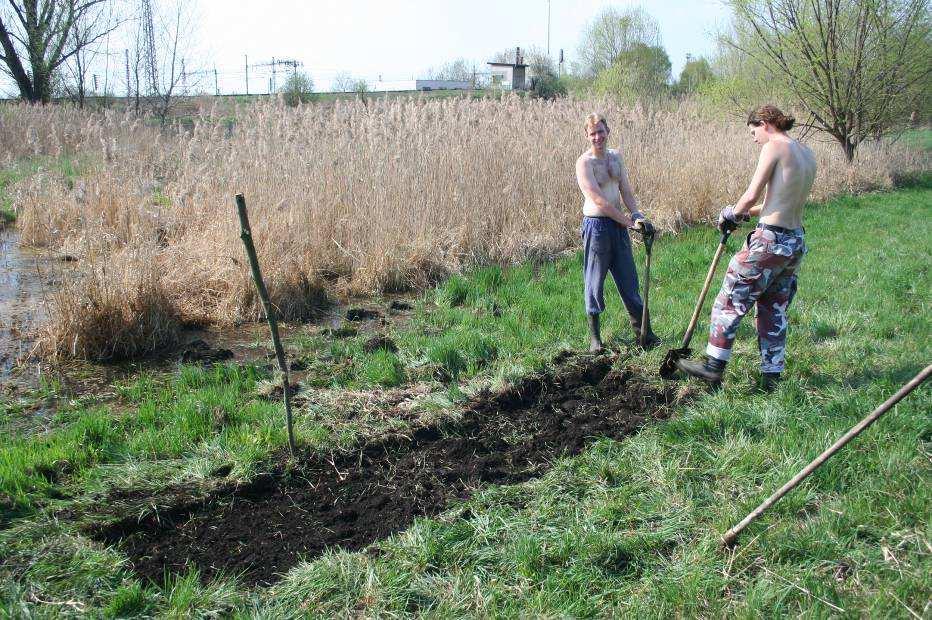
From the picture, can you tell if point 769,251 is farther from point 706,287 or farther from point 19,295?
point 19,295

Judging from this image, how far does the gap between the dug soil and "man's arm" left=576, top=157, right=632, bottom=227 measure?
130 cm

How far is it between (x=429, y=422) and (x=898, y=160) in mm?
18248

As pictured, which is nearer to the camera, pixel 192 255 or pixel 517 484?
pixel 517 484

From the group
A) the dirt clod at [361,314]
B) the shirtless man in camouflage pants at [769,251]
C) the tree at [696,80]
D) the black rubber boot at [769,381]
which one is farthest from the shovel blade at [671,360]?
the tree at [696,80]

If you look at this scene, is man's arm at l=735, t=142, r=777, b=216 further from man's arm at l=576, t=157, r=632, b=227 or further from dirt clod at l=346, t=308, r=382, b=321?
dirt clod at l=346, t=308, r=382, b=321

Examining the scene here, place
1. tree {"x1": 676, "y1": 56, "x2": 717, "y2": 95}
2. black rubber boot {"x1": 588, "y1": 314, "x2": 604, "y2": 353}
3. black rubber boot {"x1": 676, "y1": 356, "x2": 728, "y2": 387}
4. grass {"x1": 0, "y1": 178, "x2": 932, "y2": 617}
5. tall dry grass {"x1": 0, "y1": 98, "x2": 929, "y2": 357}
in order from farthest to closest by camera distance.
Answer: tree {"x1": 676, "y1": 56, "x2": 717, "y2": 95}, tall dry grass {"x1": 0, "y1": 98, "x2": 929, "y2": 357}, black rubber boot {"x1": 588, "y1": 314, "x2": 604, "y2": 353}, black rubber boot {"x1": 676, "y1": 356, "x2": 728, "y2": 387}, grass {"x1": 0, "y1": 178, "x2": 932, "y2": 617}

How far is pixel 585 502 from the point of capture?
3.57 m

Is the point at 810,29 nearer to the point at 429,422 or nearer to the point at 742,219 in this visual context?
the point at 742,219

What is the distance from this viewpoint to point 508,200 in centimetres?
979

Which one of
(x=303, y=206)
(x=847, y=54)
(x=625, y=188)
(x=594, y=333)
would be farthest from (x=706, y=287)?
(x=847, y=54)

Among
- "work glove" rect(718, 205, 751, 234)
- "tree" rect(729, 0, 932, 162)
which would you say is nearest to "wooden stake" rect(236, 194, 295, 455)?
"work glove" rect(718, 205, 751, 234)

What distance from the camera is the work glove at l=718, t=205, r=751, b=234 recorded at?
4.76 metres

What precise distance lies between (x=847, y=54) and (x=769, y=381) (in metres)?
15.5

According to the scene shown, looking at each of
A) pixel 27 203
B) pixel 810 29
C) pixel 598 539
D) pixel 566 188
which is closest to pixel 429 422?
pixel 598 539
